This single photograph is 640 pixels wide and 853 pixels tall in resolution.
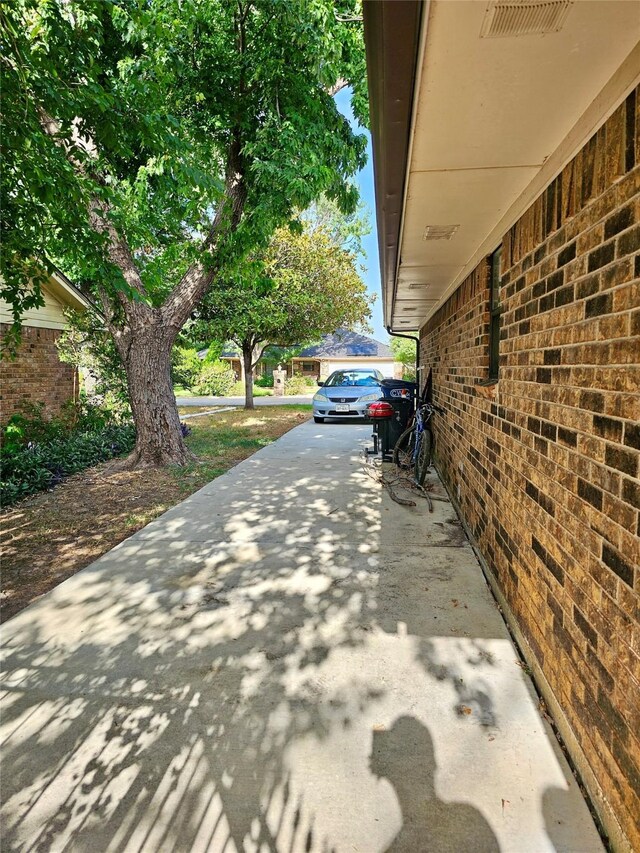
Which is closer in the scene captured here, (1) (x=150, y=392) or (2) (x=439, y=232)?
(2) (x=439, y=232)

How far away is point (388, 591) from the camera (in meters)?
3.30

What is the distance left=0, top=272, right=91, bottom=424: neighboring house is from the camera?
25.3 ft

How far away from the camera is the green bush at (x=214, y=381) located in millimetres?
26906

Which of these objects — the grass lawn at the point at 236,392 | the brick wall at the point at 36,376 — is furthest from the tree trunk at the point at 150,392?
the grass lawn at the point at 236,392

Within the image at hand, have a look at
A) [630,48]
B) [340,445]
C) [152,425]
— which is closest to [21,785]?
[630,48]

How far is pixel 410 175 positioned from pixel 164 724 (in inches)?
112

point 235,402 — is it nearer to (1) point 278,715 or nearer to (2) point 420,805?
(1) point 278,715

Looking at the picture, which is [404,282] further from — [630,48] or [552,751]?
[552,751]

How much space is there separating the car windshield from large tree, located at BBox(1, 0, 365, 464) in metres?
5.78

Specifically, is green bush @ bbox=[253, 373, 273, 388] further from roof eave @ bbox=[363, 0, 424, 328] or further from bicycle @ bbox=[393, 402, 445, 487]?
roof eave @ bbox=[363, 0, 424, 328]

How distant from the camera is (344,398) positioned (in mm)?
13102

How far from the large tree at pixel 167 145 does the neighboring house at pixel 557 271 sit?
271 centimetres

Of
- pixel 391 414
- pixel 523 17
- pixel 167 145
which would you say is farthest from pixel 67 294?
pixel 523 17

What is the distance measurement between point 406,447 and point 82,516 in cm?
423
